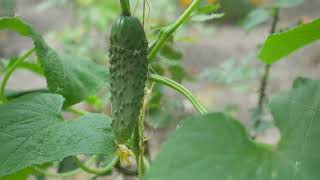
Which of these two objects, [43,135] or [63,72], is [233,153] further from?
[63,72]

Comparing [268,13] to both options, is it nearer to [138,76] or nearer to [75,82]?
[75,82]

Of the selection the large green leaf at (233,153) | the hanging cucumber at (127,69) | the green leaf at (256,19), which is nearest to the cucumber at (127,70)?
the hanging cucumber at (127,69)

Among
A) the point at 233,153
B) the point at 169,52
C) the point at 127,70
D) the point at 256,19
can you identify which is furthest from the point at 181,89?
the point at 256,19

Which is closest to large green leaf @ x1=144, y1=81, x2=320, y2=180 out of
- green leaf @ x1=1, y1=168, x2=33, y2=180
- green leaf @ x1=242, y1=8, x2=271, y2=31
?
green leaf @ x1=1, y1=168, x2=33, y2=180

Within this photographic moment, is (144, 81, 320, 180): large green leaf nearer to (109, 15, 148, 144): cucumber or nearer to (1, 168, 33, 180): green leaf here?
(109, 15, 148, 144): cucumber

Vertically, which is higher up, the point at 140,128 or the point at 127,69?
the point at 127,69

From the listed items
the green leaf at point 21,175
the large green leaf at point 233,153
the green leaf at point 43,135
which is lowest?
the green leaf at point 21,175

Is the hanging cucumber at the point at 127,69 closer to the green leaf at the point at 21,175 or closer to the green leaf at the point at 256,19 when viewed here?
the green leaf at the point at 21,175
